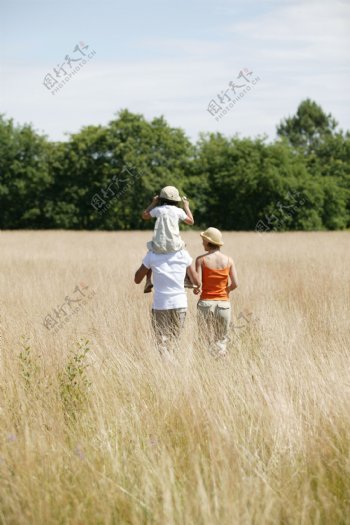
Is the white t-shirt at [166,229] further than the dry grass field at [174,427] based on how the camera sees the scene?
Yes

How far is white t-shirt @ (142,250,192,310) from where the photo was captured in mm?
5688

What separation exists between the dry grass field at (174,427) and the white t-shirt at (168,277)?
39 centimetres

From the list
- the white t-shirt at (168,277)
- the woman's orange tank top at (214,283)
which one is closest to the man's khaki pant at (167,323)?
the white t-shirt at (168,277)

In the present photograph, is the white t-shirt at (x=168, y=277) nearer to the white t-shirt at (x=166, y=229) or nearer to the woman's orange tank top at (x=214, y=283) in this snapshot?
the white t-shirt at (x=166, y=229)

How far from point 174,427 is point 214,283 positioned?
7.43ft

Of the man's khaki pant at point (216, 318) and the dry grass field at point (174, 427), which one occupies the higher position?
the man's khaki pant at point (216, 318)

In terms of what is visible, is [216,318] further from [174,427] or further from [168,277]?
[174,427]

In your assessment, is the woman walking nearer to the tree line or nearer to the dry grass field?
→ the dry grass field

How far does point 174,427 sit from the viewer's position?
13.3 ft

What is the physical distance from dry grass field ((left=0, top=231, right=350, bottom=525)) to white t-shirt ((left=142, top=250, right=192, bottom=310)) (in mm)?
393

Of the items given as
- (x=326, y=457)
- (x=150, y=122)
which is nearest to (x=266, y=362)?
(x=326, y=457)

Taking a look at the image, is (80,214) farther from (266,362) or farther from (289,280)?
(266,362)

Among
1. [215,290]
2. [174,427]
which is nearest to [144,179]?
[215,290]

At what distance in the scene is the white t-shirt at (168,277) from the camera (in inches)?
224
